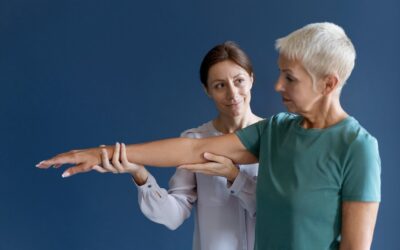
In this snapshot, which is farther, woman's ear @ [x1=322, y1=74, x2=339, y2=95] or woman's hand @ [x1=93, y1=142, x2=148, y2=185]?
woman's hand @ [x1=93, y1=142, x2=148, y2=185]

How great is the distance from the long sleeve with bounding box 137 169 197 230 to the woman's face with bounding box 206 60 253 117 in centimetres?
27

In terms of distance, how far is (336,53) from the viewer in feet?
4.23

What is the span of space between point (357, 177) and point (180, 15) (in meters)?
1.24

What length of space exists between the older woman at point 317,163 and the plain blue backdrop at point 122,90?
831 millimetres

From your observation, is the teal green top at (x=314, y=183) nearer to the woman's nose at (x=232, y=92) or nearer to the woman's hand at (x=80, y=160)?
the woman's nose at (x=232, y=92)

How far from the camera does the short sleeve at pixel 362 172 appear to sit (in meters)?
1.26

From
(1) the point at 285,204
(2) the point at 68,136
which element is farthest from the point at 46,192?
(1) the point at 285,204

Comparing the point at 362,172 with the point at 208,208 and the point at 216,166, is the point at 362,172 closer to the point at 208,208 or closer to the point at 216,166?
the point at 216,166

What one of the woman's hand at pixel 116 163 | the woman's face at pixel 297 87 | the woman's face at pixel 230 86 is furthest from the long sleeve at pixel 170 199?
the woman's face at pixel 297 87

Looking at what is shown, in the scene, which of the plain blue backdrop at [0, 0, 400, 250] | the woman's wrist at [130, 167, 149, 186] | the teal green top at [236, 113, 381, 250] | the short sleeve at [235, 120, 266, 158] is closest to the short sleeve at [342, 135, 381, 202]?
the teal green top at [236, 113, 381, 250]

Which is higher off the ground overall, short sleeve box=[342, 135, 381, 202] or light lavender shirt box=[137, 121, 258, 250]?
short sleeve box=[342, 135, 381, 202]

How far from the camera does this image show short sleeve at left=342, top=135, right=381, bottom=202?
126cm

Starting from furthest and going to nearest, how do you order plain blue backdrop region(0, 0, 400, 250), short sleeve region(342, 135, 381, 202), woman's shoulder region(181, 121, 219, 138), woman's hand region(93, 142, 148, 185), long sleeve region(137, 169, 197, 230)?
plain blue backdrop region(0, 0, 400, 250) → woman's shoulder region(181, 121, 219, 138) → long sleeve region(137, 169, 197, 230) → woman's hand region(93, 142, 148, 185) → short sleeve region(342, 135, 381, 202)

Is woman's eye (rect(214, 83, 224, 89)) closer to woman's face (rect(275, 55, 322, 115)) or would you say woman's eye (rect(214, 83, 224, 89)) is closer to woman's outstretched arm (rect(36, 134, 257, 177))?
woman's outstretched arm (rect(36, 134, 257, 177))
